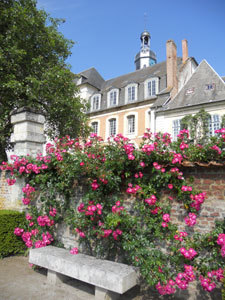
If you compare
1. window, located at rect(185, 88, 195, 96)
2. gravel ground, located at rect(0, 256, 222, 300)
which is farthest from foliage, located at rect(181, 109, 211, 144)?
gravel ground, located at rect(0, 256, 222, 300)

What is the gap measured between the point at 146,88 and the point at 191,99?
15.4 ft

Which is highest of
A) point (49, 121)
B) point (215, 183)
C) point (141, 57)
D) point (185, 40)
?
point (141, 57)

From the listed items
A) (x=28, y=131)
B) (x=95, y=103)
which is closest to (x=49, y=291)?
(x=28, y=131)

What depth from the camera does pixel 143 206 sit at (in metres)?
3.55

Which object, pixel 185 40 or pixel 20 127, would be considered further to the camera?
pixel 185 40

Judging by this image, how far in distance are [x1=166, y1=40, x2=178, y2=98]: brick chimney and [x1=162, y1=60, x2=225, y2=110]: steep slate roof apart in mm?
626

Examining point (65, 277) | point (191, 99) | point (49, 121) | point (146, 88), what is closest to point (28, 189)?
point (65, 277)

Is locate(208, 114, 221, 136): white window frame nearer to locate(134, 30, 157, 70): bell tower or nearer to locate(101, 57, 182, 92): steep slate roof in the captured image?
locate(101, 57, 182, 92): steep slate roof

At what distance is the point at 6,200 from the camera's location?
18.6 ft

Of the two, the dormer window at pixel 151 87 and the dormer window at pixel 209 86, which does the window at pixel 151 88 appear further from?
the dormer window at pixel 209 86

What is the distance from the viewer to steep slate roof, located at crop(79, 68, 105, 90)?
2409 centimetres

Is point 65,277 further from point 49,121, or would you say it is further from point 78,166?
point 49,121

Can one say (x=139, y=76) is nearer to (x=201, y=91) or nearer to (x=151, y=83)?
(x=151, y=83)

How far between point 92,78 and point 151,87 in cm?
849
